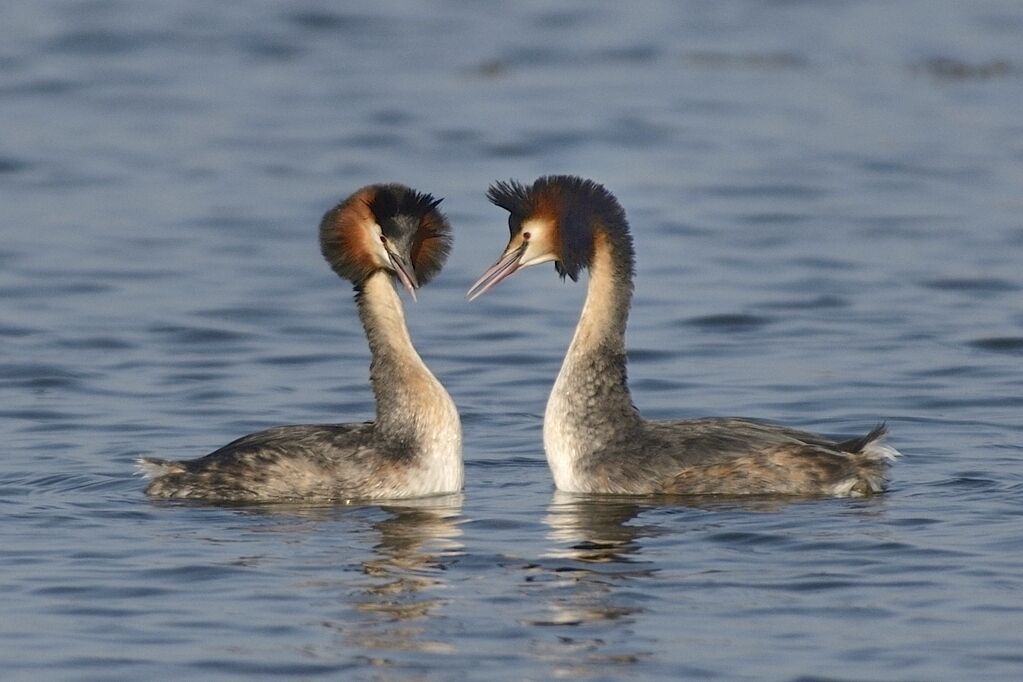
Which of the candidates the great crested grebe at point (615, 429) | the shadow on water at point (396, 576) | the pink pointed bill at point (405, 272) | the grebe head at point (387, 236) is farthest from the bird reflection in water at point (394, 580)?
the grebe head at point (387, 236)

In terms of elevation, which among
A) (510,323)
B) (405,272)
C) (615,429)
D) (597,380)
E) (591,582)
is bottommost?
(591,582)

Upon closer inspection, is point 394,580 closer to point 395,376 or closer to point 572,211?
point 395,376

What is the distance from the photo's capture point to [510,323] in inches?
685

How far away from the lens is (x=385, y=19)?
105 ft

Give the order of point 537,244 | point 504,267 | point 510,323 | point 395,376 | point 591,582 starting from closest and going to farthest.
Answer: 1. point 591,582
2. point 395,376
3. point 537,244
4. point 504,267
5. point 510,323

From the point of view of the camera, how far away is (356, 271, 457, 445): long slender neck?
37.3 feet

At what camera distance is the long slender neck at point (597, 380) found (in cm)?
1143

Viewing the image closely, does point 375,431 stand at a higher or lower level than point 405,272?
lower

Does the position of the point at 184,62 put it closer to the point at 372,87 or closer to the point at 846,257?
the point at 372,87

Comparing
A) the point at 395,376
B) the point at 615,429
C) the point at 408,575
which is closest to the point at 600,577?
the point at 408,575

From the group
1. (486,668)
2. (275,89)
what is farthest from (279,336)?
(275,89)

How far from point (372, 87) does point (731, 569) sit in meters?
19.5

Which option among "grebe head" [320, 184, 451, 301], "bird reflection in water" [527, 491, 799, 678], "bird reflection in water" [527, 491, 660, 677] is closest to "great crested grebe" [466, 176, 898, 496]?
"bird reflection in water" [527, 491, 799, 678]

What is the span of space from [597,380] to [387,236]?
1340 mm
